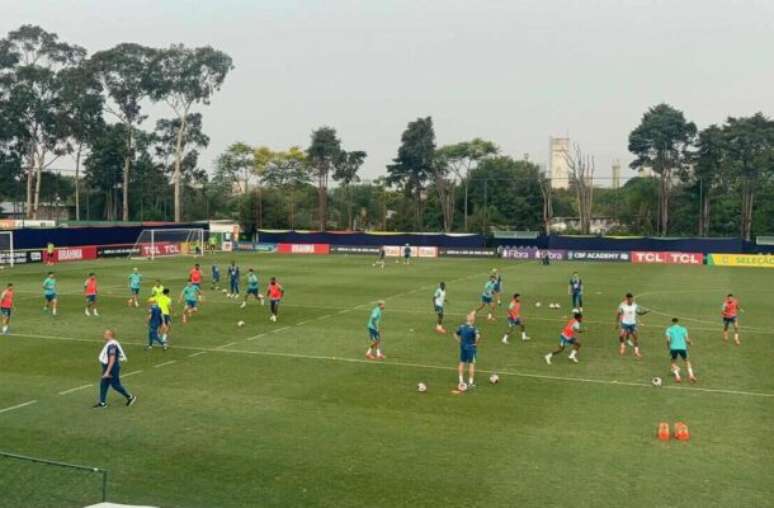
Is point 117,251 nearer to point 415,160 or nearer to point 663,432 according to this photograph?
point 415,160

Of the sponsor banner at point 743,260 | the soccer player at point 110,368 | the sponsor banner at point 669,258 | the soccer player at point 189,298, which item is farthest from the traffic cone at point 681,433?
the sponsor banner at point 669,258

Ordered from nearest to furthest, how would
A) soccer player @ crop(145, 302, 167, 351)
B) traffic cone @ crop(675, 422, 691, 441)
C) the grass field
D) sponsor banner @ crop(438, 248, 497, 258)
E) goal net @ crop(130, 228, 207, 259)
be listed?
the grass field → traffic cone @ crop(675, 422, 691, 441) → soccer player @ crop(145, 302, 167, 351) → goal net @ crop(130, 228, 207, 259) → sponsor banner @ crop(438, 248, 497, 258)

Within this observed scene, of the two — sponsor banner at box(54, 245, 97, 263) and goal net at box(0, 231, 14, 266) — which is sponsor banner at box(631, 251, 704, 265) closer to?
sponsor banner at box(54, 245, 97, 263)

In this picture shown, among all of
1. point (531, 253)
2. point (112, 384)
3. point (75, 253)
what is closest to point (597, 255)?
point (531, 253)

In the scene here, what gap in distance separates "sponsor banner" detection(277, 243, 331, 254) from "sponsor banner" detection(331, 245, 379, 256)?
2.54ft

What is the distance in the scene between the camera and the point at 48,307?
33219 mm

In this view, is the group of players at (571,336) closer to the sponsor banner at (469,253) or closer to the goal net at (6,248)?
the goal net at (6,248)

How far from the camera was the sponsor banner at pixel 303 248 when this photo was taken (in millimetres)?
76688

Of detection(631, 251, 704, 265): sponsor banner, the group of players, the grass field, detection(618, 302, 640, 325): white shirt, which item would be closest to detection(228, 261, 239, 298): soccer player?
the grass field

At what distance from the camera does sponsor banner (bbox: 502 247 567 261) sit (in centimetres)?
6975

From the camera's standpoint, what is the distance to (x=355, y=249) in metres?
75.6

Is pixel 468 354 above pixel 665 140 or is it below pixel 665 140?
below

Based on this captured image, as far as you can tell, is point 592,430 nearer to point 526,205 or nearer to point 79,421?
point 79,421

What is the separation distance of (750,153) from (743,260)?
75.7 feet
